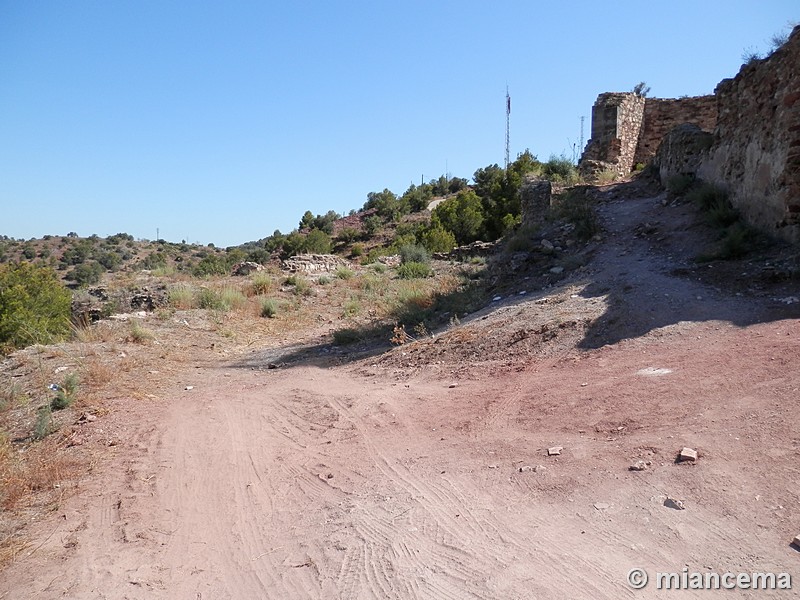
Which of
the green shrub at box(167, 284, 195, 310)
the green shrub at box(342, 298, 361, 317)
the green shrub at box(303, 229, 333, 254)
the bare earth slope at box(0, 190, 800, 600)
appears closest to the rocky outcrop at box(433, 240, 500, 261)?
the green shrub at box(342, 298, 361, 317)

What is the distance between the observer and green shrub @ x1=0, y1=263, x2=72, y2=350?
11766 millimetres

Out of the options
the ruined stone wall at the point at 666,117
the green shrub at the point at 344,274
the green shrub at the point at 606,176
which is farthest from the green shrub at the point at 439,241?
the green shrub at the point at 606,176

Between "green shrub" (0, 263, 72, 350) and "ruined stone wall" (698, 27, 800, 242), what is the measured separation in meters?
11.6

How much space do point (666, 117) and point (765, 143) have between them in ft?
33.8

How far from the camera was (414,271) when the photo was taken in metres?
17.9

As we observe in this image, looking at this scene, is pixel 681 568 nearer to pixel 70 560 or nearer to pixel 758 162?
pixel 70 560

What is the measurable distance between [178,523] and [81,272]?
1375 inches

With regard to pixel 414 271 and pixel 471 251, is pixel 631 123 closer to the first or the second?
pixel 471 251

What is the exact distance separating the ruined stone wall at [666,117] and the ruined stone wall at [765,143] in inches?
294

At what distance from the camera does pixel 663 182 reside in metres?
12.6

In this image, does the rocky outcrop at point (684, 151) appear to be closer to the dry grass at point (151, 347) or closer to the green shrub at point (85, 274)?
the dry grass at point (151, 347)

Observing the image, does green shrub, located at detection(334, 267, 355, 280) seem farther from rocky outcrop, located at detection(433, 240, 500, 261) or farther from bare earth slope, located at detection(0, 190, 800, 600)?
bare earth slope, located at detection(0, 190, 800, 600)

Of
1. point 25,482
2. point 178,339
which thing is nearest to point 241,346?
point 178,339

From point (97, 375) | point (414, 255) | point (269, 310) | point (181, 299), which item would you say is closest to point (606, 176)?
point (414, 255)
